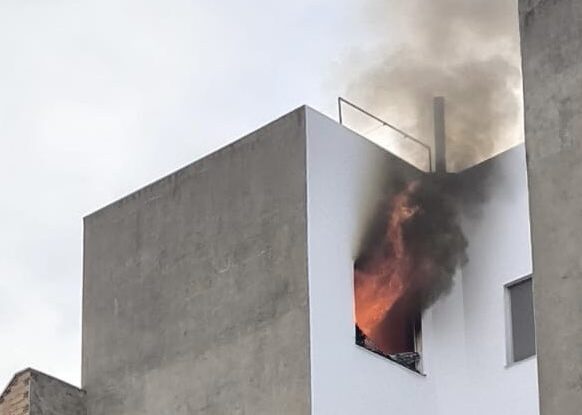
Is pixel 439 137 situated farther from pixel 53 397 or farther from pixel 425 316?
pixel 53 397

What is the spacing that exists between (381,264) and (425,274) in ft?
2.24

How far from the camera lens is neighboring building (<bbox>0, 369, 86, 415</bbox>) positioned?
2220cm

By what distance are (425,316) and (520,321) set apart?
1596 mm

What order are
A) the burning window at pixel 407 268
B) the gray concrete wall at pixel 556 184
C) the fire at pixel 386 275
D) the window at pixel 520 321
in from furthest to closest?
1. the burning window at pixel 407 268
2. the fire at pixel 386 275
3. the window at pixel 520 321
4. the gray concrete wall at pixel 556 184

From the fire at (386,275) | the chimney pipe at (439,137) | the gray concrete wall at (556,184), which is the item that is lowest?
the gray concrete wall at (556,184)

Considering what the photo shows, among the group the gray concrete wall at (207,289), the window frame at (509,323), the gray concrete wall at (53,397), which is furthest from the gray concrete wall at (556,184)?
the gray concrete wall at (53,397)

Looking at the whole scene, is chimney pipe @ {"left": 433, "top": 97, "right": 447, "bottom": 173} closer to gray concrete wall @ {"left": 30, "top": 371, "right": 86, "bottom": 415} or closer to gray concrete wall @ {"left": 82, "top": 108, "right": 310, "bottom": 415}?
gray concrete wall @ {"left": 82, "top": 108, "right": 310, "bottom": 415}

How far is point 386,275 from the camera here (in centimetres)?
2080

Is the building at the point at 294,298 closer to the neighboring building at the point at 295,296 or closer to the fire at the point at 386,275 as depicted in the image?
the neighboring building at the point at 295,296

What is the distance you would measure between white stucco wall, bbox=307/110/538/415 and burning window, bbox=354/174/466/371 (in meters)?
0.21

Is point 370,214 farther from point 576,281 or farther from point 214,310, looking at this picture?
point 576,281

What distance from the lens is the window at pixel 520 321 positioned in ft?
64.2

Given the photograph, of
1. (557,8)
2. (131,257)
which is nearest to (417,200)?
(131,257)

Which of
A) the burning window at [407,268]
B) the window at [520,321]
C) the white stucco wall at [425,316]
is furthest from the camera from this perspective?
the burning window at [407,268]
